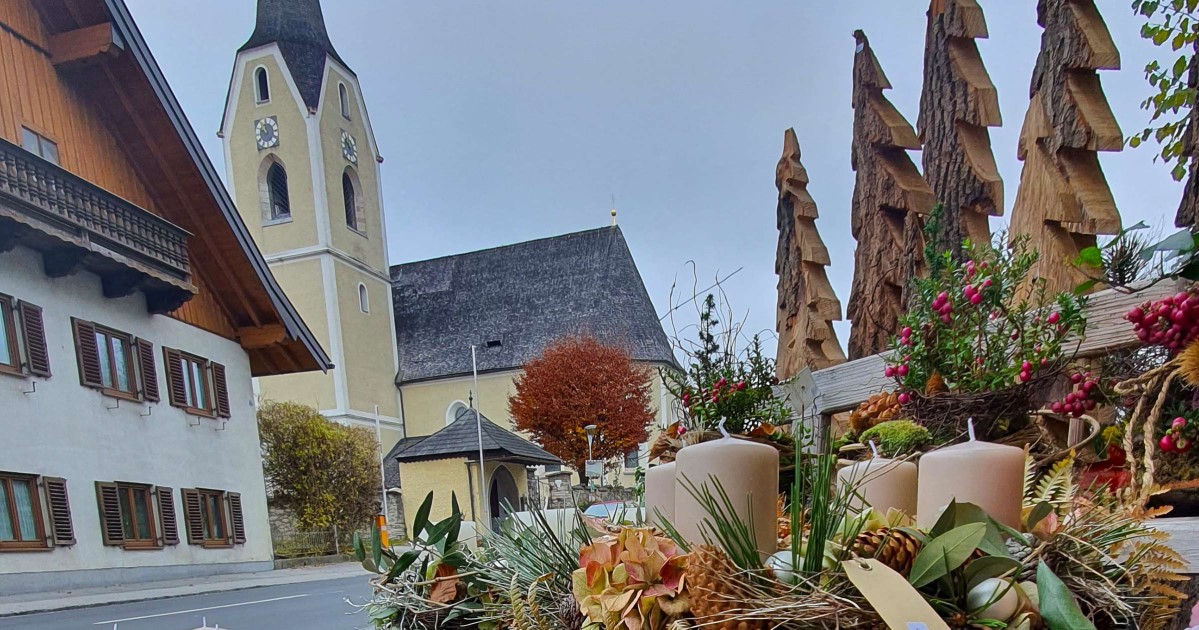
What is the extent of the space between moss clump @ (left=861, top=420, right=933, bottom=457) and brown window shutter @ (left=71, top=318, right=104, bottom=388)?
1204 mm

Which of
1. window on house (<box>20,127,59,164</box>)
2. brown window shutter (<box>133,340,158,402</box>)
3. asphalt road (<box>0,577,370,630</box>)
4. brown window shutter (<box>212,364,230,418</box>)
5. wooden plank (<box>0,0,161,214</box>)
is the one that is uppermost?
wooden plank (<box>0,0,161,214</box>)

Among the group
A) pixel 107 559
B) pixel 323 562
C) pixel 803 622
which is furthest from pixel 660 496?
pixel 323 562

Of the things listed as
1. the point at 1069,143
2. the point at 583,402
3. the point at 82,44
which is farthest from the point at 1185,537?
the point at 583,402

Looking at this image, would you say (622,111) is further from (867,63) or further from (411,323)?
(411,323)

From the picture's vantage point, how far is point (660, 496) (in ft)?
1.32

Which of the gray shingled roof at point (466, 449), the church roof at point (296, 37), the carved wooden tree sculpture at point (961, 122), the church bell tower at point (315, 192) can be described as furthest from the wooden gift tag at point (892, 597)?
the church roof at point (296, 37)

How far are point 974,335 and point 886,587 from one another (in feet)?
1.42

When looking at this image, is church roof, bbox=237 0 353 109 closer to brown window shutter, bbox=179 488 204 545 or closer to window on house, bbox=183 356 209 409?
window on house, bbox=183 356 209 409

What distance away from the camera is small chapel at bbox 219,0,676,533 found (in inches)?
251

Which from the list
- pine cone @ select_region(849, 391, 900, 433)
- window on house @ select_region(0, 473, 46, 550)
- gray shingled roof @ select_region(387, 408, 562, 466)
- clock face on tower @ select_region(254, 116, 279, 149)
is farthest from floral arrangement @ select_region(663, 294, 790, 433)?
clock face on tower @ select_region(254, 116, 279, 149)

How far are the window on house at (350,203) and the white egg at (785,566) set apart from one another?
8.11 metres

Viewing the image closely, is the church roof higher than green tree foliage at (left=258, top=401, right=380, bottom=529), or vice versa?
the church roof

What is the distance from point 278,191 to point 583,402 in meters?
4.59

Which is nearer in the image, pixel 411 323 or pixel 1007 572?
pixel 1007 572
